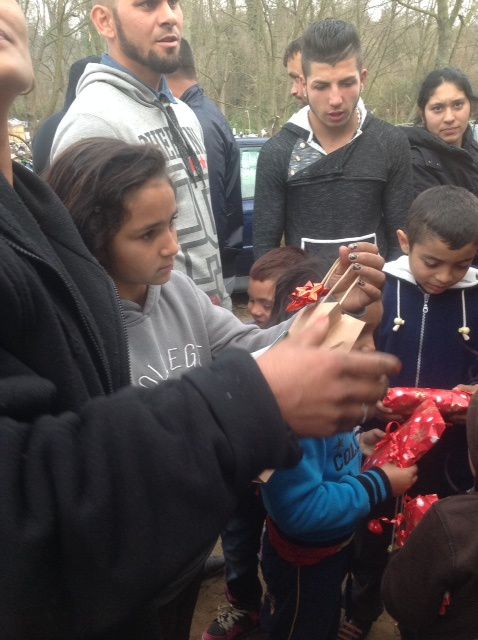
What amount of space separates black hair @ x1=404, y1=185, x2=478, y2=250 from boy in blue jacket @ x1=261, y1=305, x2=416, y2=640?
83 cm

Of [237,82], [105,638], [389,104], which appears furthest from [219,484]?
[389,104]

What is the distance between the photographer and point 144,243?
1486 mm

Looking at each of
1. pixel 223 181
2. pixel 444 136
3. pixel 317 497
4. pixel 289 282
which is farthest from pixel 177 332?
pixel 444 136

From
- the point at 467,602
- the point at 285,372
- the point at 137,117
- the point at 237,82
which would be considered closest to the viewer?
the point at 285,372

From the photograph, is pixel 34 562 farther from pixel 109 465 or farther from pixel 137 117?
pixel 137 117

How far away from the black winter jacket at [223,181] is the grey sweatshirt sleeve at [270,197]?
0.23 metres

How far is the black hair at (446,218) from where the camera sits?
2254 millimetres

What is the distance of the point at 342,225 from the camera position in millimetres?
2811

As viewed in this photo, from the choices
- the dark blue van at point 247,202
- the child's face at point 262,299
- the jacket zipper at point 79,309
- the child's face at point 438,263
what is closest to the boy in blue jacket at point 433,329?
the child's face at point 438,263

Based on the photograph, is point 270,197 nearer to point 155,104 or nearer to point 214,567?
point 155,104

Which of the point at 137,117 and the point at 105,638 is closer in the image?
the point at 105,638

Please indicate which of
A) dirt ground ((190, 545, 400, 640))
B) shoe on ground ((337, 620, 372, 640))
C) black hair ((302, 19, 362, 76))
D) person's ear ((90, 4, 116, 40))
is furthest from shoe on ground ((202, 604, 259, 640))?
black hair ((302, 19, 362, 76))

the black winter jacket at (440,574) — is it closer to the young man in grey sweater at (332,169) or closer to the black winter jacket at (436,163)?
the young man in grey sweater at (332,169)

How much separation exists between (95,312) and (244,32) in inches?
710
